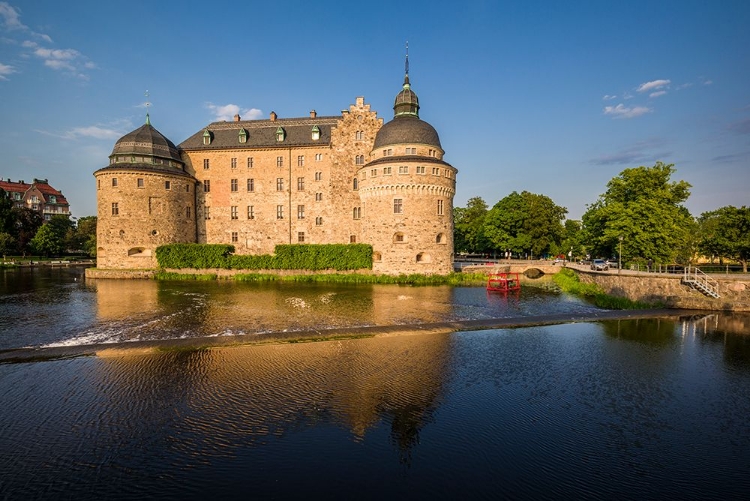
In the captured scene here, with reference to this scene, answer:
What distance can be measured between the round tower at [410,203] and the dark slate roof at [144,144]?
24.1m

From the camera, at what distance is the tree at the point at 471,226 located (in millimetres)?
74188

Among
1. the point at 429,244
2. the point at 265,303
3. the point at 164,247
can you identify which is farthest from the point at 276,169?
the point at 265,303

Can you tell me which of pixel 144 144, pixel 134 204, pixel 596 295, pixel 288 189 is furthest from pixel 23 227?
pixel 596 295

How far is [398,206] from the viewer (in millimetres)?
39719

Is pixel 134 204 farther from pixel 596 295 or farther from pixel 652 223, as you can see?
pixel 652 223

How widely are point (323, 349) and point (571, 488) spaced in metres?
9.68

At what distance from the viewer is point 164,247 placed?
1682 inches

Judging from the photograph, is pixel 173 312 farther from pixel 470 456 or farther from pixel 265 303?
pixel 470 456

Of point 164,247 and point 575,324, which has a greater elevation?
point 164,247

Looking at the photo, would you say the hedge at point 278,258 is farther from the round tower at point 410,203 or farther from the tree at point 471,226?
the tree at point 471,226

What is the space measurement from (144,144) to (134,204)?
6.94 metres

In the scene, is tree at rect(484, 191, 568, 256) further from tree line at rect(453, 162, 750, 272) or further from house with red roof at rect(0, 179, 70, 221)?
house with red roof at rect(0, 179, 70, 221)

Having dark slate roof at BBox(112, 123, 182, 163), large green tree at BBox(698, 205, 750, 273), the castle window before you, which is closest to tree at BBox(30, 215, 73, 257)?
dark slate roof at BBox(112, 123, 182, 163)

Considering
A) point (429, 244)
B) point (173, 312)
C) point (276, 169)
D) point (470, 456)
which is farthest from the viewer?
point (276, 169)
